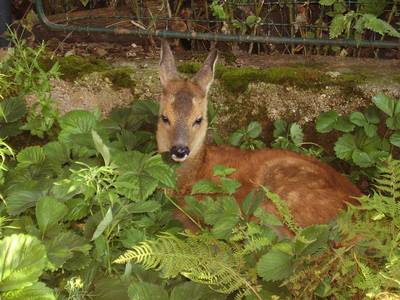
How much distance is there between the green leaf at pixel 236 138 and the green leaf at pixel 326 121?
0.69 metres

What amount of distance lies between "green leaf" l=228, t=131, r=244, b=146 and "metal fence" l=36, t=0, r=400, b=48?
1.09 metres

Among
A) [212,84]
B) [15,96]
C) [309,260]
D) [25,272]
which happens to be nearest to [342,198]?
[309,260]

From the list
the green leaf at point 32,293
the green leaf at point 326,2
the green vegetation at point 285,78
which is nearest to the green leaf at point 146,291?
the green leaf at point 32,293

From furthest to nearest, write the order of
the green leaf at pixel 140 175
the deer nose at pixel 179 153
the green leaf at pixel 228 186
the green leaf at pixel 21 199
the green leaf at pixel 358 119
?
the green leaf at pixel 358 119 → the deer nose at pixel 179 153 → the green leaf at pixel 228 186 → the green leaf at pixel 140 175 → the green leaf at pixel 21 199

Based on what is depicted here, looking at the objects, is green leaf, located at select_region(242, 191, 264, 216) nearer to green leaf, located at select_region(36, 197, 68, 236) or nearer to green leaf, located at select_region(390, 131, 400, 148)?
green leaf, located at select_region(36, 197, 68, 236)

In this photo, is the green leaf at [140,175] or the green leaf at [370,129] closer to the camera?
the green leaf at [140,175]

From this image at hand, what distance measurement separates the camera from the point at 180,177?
5.82 m

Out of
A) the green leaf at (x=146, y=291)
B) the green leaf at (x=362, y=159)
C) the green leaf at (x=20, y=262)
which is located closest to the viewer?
the green leaf at (x=20, y=262)

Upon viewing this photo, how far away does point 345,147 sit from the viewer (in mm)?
5801

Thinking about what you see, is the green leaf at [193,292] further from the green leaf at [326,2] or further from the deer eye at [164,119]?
the green leaf at [326,2]

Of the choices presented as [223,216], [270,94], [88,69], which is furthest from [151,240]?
[88,69]

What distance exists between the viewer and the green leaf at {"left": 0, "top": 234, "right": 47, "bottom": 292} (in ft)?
10.1

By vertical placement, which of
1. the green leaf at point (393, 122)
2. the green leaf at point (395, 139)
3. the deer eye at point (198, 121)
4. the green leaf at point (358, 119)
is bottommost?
A: the green leaf at point (395, 139)

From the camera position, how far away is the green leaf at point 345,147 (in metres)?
5.77
